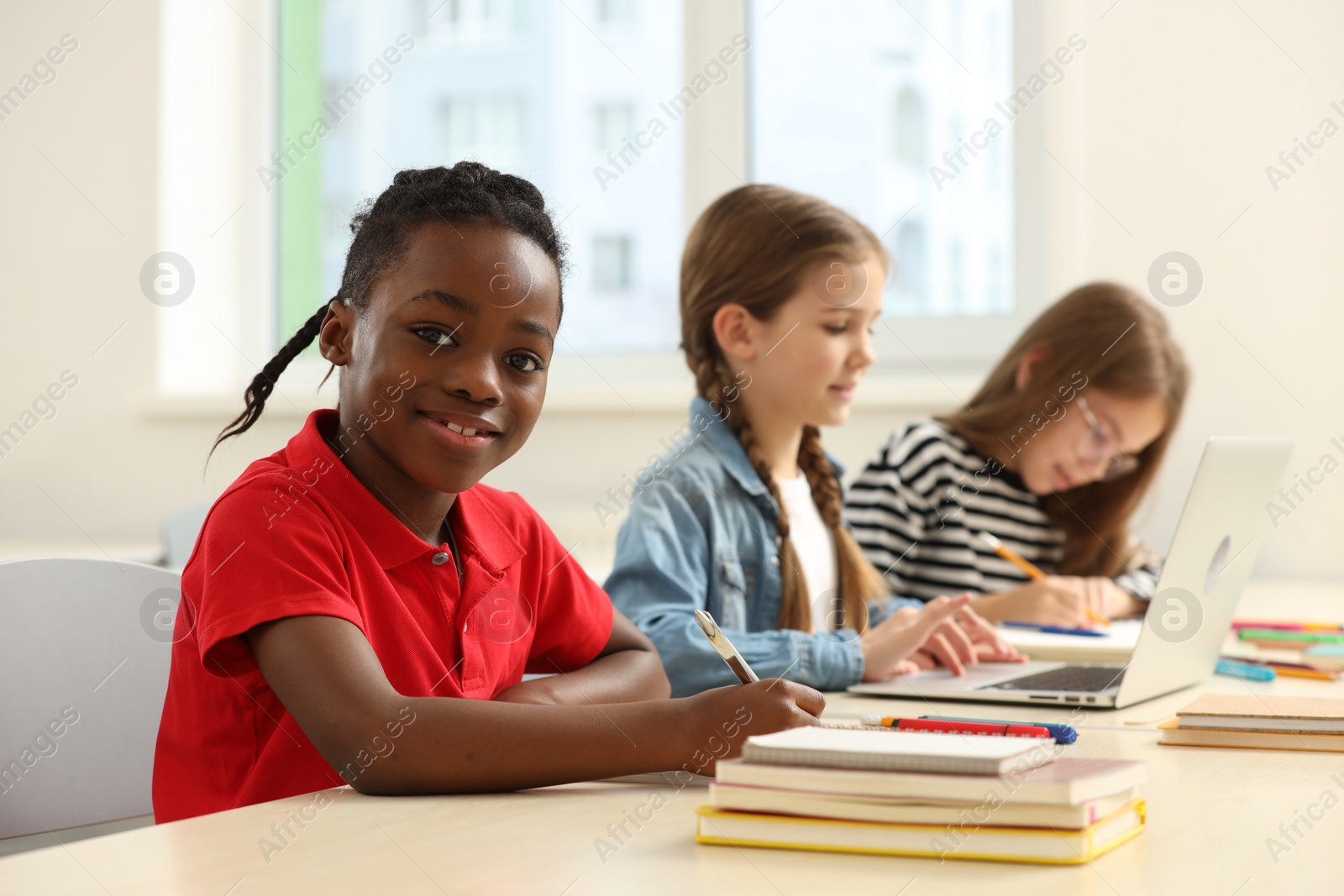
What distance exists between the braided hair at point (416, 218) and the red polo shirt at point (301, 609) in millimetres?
104

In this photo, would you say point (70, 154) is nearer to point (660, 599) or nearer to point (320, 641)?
point (660, 599)

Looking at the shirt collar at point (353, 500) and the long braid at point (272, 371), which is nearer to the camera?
the shirt collar at point (353, 500)

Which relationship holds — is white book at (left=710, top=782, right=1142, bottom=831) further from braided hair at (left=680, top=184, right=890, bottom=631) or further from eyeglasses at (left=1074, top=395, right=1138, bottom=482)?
eyeglasses at (left=1074, top=395, right=1138, bottom=482)

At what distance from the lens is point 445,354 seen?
944mm

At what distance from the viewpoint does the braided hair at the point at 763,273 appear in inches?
61.7

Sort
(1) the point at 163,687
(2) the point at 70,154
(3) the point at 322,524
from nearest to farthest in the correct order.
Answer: (3) the point at 322,524 → (1) the point at 163,687 → (2) the point at 70,154

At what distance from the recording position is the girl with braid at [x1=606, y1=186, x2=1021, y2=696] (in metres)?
1.41

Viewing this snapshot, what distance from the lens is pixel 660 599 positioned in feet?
4.40

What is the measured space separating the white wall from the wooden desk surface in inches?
65.5

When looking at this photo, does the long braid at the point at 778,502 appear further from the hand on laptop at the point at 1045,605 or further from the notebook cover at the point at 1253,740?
the notebook cover at the point at 1253,740

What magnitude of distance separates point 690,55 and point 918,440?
114 cm

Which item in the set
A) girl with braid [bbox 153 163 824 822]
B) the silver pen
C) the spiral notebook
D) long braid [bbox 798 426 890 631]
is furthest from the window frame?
the spiral notebook

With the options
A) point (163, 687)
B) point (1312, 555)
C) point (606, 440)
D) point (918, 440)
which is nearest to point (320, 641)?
point (163, 687)

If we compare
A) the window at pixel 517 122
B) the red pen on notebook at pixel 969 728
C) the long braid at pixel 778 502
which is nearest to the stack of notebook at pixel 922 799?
the red pen on notebook at pixel 969 728
